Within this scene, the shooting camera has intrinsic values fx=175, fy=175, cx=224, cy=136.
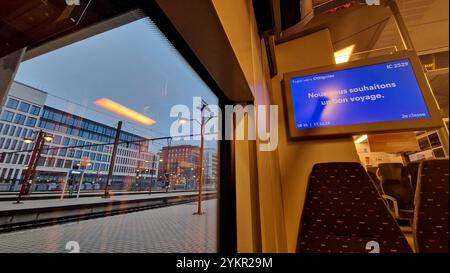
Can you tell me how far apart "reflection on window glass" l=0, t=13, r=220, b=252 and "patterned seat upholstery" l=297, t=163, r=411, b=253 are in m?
0.65

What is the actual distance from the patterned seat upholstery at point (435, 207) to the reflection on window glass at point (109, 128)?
1.01m

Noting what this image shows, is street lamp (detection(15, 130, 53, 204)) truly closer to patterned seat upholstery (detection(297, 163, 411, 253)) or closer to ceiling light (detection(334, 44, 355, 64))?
patterned seat upholstery (detection(297, 163, 411, 253))

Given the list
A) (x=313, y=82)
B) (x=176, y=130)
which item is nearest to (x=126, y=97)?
(x=176, y=130)

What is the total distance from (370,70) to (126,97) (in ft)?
7.82

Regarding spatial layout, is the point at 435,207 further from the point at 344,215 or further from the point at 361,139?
the point at 361,139

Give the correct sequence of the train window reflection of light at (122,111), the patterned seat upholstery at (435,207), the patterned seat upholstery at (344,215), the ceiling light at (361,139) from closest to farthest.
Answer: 1. the patterned seat upholstery at (435,207)
2. the patterned seat upholstery at (344,215)
3. the ceiling light at (361,139)
4. the train window reflection of light at (122,111)

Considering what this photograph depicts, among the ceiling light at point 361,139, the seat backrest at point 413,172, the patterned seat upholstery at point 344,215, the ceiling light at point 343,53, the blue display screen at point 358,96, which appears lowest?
the patterned seat upholstery at point 344,215

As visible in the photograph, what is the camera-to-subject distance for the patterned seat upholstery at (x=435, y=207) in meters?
0.39

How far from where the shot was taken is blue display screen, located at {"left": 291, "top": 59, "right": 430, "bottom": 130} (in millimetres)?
1040

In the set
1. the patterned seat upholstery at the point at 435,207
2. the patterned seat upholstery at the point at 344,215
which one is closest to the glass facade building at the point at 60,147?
the patterned seat upholstery at the point at 435,207

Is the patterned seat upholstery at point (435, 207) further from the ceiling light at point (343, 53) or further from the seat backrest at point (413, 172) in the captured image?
the ceiling light at point (343, 53)

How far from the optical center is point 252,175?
3.89ft

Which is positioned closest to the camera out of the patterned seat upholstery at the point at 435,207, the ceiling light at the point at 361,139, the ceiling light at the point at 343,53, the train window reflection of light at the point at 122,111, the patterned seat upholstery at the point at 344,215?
the patterned seat upholstery at the point at 435,207
